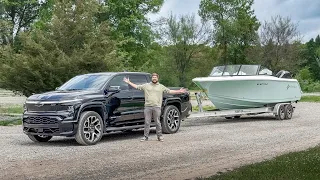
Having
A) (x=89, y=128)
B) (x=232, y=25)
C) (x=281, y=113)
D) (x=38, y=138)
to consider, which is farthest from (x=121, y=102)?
(x=232, y=25)

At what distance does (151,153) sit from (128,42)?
27418 millimetres

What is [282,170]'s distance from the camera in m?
7.82

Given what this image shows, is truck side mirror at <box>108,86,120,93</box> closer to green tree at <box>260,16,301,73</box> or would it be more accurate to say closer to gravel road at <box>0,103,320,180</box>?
gravel road at <box>0,103,320,180</box>

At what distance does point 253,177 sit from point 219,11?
51424mm

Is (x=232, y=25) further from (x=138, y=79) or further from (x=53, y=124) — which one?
(x=53, y=124)

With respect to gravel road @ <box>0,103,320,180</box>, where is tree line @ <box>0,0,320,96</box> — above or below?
above

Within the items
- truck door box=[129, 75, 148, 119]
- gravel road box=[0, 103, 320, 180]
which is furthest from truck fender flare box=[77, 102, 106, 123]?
truck door box=[129, 75, 148, 119]

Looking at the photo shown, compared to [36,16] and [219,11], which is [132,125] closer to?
[36,16]

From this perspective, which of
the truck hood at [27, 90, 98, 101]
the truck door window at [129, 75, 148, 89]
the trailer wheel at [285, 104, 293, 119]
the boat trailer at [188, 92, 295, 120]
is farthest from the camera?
the trailer wheel at [285, 104, 293, 119]

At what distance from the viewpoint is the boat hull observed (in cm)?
1877

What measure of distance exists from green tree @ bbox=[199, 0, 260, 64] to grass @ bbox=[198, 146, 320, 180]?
1850 inches

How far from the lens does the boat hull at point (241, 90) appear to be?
61.6ft

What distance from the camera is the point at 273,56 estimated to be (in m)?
50.0

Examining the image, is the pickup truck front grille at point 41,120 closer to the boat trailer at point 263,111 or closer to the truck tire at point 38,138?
the truck tire at point 38,138
